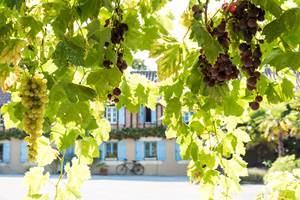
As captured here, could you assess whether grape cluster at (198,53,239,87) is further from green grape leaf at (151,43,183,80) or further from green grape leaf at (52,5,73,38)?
green grape leaf at (52,5,73,38)

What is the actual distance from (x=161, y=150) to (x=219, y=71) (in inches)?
1166

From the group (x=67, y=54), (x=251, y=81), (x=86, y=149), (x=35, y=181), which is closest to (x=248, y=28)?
(x=251, y=81)

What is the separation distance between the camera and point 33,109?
201cm

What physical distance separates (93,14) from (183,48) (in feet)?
2.65

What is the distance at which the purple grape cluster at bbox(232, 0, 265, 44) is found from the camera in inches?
74.8

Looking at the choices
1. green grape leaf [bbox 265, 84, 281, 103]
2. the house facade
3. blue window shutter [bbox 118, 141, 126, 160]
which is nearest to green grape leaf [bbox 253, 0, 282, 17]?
green grape leaf [bbox 265, 84, 281, 103]

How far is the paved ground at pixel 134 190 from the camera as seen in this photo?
20.1m

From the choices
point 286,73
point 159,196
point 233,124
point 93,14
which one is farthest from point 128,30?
point 159,196

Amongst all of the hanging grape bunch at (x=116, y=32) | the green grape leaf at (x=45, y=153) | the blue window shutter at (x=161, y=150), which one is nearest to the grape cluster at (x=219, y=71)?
the hanging grape bunch at (x=116, y=32)

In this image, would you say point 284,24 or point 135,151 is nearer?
point 284,24

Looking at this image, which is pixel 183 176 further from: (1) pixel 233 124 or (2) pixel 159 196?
(1) pixel 233 124

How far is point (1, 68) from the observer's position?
2.24 metres

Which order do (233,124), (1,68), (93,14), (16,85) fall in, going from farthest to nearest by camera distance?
(233,124) < (16,85) < (1,68) < (93,14)

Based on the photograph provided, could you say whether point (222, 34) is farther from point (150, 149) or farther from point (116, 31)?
point (150, 149)
